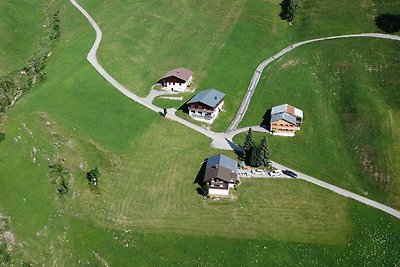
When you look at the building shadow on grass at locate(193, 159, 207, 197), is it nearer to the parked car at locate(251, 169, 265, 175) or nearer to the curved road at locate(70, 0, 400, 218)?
the curved road at locate(70, 0, 400, 218)

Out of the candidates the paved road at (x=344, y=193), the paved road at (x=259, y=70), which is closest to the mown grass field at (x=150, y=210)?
the paved road at (x=344, y=193)

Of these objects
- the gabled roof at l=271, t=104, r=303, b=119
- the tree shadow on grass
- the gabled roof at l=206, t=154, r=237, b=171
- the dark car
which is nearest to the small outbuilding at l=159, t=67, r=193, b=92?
the gabled roof at l=271, t=104, r=303, b=119

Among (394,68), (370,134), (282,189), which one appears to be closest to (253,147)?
(282,189)

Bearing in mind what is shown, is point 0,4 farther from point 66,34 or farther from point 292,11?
point 292,11

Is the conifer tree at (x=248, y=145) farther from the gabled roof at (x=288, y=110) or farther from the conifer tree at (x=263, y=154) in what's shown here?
the gabled roof at (x=288, y=110)

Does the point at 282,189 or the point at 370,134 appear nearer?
the point at 282,189

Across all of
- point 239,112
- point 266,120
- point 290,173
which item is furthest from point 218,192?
point 239,112
